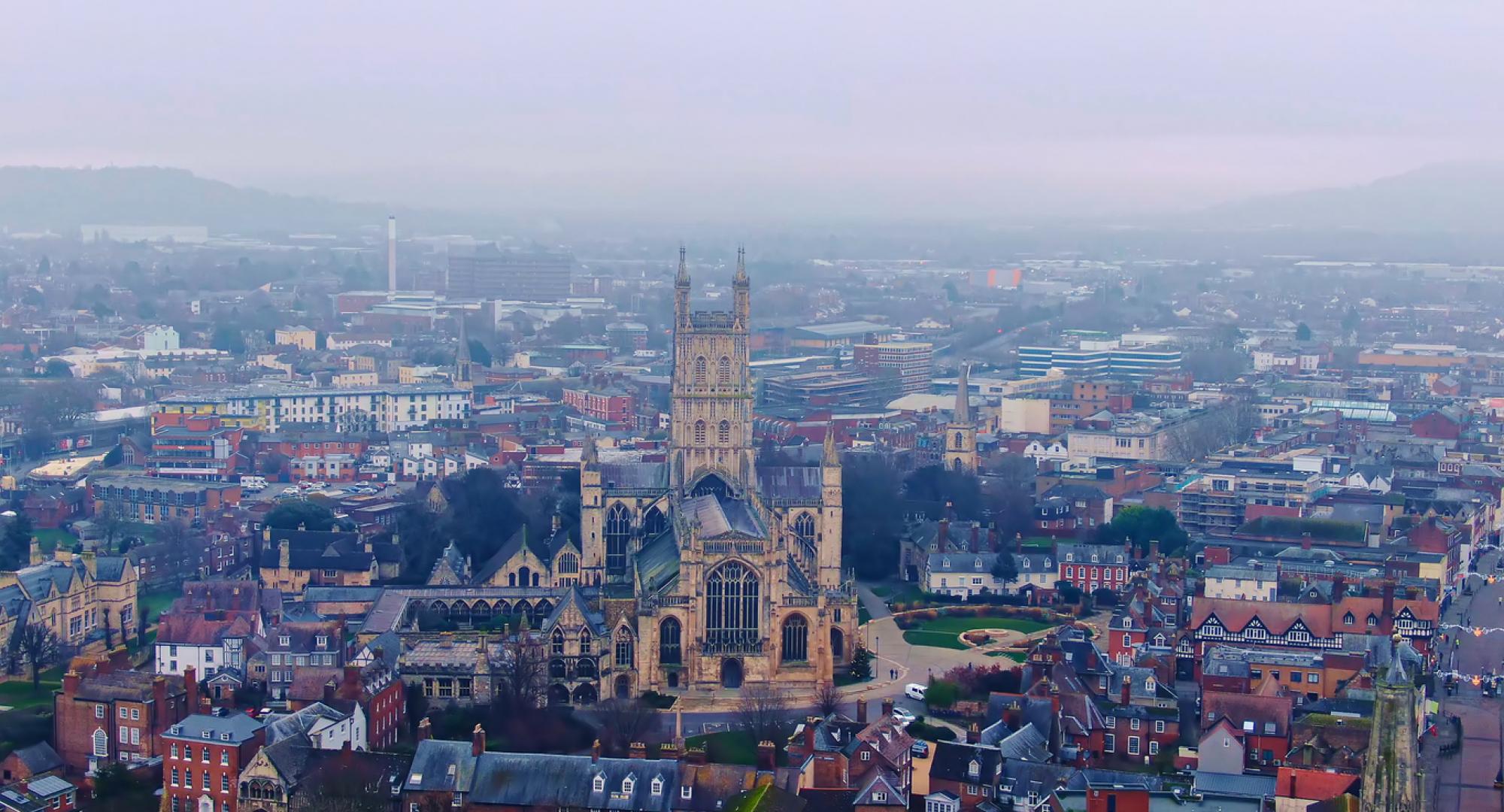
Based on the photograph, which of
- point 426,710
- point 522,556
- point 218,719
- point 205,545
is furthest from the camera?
point 205,545

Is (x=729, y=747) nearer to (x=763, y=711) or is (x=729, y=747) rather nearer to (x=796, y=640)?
(x=763, y=711)

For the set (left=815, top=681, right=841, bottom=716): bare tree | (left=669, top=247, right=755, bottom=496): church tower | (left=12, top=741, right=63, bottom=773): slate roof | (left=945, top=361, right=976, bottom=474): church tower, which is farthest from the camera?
(left=945, top=361, right=976, bottom=474): church tower

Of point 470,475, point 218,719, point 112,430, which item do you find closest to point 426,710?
point 218,719

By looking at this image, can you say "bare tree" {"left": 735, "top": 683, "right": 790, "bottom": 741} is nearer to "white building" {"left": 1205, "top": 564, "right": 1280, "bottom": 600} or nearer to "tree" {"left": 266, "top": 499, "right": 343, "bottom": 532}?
"white building" {"left": 1205, "top": 564, "right": 1280, "bottom": 600}

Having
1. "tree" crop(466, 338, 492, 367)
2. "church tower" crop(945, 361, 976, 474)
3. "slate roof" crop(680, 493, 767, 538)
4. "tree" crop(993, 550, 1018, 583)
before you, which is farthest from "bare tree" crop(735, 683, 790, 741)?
"tree" crop(466, 338, 492, 367)

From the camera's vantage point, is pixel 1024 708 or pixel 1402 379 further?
pixel 1402 379

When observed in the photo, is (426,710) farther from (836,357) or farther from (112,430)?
(836,357)

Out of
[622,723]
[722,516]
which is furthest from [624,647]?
[622,723]
